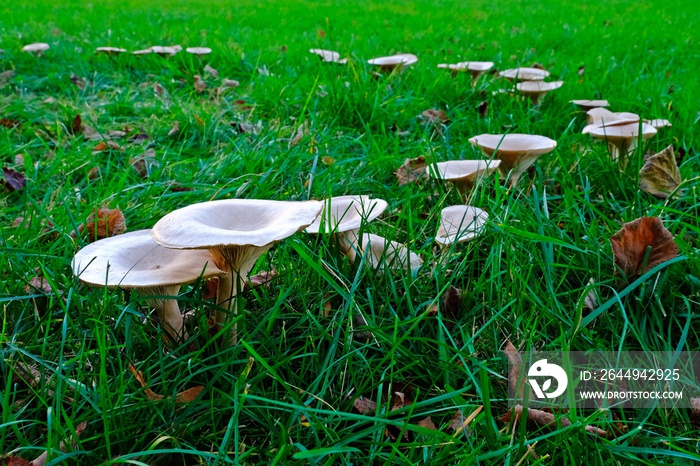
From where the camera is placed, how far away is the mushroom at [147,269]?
4.96 feet

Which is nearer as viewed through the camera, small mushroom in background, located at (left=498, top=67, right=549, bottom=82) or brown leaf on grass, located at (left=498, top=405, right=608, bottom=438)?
brown leaf on grass, located at (left=498, top=405, right=608, bottom=438)

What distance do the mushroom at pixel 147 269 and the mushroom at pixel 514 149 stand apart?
1571 mm

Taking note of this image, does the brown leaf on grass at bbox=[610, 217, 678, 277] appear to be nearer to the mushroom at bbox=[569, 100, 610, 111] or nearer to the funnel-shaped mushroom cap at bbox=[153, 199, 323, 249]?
the funnel-shaped mushroom cap at bbox=[153, 199, 323, 249]

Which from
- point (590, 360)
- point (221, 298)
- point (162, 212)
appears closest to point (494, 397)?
point (590, 360)

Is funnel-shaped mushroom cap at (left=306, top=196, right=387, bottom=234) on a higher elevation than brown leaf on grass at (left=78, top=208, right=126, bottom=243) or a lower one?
higher

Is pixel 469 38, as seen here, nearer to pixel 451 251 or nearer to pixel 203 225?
pixel 451 251

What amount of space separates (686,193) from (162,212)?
2.42 metres

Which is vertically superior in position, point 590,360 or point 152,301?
point 152,301

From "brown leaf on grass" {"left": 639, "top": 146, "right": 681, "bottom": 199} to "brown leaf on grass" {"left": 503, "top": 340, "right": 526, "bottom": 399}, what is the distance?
1330mm

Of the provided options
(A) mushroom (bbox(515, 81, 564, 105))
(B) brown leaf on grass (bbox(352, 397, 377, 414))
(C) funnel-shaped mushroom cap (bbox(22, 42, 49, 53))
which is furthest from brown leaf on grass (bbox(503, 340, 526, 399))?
(C) funnel-shaped mushroom cap (bbox(22, 42, 49, 53))

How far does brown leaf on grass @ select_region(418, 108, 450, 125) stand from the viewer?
3.88 m

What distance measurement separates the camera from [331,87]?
399 cm

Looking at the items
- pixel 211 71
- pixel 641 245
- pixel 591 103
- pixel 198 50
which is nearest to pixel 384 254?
pixel 641 245

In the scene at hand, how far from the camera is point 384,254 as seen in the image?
1850mm
